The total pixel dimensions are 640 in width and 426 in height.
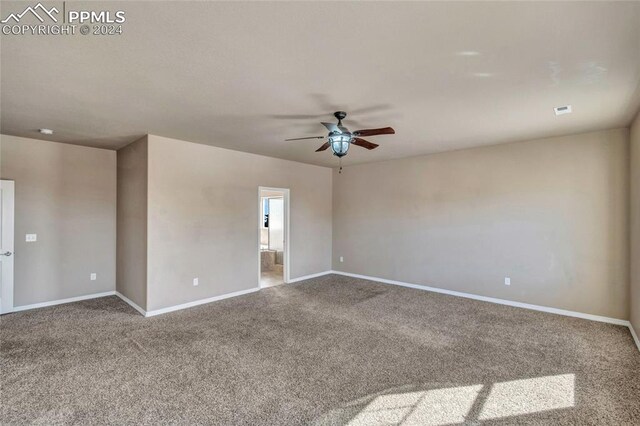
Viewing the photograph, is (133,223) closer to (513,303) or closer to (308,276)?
(308,276)

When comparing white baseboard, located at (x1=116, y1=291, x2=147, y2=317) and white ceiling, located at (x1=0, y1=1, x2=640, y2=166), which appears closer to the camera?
white ceiling, located at (x1=0, y1=1, x2=640, y2=166)

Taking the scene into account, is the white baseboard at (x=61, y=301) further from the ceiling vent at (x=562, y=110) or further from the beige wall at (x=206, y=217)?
the ceiling vent at (x=562, y=110)

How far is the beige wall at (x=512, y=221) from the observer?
→ 4.21 metres

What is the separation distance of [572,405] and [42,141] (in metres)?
7.25

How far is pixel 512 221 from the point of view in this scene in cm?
497

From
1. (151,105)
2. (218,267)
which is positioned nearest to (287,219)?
(218,267)

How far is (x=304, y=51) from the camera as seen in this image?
85.7 inches

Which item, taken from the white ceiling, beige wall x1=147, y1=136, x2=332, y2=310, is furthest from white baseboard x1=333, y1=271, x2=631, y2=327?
the white ceiling

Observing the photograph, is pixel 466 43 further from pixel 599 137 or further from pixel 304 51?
pixel 599 137

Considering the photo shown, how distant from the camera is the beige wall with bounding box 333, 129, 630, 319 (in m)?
4.21

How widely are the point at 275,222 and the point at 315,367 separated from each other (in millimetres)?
6870

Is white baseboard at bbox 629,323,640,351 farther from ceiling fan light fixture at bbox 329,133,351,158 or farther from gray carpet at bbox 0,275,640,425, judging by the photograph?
ceiling fan light fixture at bbox 329,133,351,158

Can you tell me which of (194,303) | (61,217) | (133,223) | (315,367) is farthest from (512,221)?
(61,217)

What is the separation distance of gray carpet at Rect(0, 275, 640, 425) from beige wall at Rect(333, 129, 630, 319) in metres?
0.61
